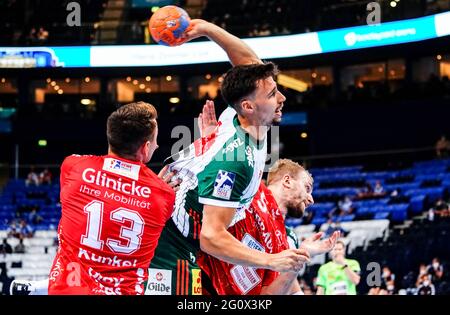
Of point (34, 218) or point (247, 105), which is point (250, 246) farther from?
point (34, 218)

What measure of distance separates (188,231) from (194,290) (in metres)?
0.45

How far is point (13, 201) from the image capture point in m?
33.9

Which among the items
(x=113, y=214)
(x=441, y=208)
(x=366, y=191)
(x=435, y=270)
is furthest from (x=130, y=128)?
(x=366, y=191)

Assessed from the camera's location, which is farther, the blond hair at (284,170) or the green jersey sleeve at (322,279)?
the green jersey sleeve at (322,279)

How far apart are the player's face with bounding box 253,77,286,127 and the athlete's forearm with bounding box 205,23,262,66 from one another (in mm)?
511

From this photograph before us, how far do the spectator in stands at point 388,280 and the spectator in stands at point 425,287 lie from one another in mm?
595

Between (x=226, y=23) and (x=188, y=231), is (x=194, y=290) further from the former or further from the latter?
(x=226, y=23)

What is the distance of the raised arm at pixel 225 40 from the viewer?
6375mm

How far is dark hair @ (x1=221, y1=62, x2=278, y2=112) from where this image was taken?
5938 millimetres

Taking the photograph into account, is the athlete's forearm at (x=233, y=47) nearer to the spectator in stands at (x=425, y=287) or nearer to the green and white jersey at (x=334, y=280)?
the green and white jersey at (x=334, y=280)

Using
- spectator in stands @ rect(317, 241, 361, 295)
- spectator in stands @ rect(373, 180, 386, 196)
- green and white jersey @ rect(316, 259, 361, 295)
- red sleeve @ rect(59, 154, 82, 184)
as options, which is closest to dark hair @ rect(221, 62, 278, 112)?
red sleeve @ rect(59, 154, 82, 184)

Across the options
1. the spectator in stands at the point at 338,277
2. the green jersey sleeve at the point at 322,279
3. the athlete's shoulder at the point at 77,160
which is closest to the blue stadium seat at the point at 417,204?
the spectator in stands at the point at 338,277

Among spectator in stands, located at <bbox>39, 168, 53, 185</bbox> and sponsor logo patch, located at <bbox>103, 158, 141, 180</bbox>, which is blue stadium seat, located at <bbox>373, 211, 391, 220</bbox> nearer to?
spectator in stands, located at <bbox>39, 168, 53, 185</bbox>

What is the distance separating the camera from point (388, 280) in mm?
18812
